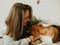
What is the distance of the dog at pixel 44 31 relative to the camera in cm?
126

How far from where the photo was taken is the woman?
4.19 feet

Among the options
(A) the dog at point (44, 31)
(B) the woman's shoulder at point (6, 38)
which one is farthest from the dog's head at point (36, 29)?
(B) the woman's shoulder at point (6, 38)

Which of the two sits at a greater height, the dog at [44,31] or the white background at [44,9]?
the white background at [44,9]

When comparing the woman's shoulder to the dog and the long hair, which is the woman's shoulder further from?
the dog

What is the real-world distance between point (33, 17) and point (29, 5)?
0.37ft

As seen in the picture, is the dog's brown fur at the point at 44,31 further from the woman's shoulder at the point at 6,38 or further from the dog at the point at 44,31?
the woman's shoulder at the point at 6,38

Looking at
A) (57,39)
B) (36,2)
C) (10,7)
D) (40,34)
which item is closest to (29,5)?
(36,2)

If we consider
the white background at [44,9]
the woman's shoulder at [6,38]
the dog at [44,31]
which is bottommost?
the woman's shoulder at [6,38]

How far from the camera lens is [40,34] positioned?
128 centimetres

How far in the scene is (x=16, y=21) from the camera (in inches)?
50.7

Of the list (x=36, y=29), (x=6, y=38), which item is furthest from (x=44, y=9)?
(x=6, y=38)

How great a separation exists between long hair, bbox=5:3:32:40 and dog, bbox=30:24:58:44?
0.11m

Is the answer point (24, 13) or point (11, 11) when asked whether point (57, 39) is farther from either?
point (11, 11)

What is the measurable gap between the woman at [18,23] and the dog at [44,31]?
50 millimetres
